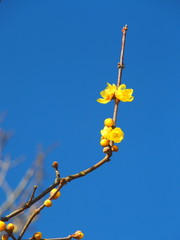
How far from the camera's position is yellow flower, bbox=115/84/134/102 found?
5.06 feet

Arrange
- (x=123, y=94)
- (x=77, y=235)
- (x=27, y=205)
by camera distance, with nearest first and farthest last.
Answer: (x=27, y=205)
(x=77, y=235)
(x=123, y=94)

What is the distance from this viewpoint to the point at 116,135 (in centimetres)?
144

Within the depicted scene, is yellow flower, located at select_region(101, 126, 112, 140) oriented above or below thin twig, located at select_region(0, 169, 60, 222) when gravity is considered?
above

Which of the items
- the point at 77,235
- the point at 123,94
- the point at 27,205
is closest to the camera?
the point at 27,205

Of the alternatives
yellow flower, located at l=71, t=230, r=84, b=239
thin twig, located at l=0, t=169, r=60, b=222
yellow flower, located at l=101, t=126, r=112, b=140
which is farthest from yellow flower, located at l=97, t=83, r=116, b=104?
yellow flower, located at l=71, t=230, r=84, b=239

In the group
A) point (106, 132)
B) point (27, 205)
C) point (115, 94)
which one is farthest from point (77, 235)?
point (115, 94)

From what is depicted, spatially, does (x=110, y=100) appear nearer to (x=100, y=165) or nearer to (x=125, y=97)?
(x=125, y=97)

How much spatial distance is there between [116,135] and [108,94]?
26 cm

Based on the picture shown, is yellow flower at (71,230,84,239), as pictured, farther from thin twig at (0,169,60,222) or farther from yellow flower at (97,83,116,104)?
yellow flower at (97,83,116,104)

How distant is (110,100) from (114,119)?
0.19 m

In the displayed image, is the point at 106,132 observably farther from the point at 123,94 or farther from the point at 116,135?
the point at 123,94

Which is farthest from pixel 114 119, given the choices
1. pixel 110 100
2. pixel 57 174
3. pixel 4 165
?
pixel 4 165

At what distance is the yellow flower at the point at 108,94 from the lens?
62.6 inches

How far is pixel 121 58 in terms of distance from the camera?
4.86 feet
